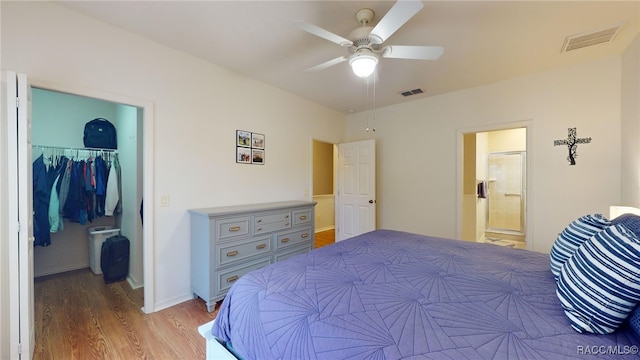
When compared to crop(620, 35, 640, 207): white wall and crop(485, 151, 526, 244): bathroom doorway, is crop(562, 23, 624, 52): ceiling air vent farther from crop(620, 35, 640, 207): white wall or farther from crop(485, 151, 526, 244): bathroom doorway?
crop(485, 151, 526, 244): bathroom doorway

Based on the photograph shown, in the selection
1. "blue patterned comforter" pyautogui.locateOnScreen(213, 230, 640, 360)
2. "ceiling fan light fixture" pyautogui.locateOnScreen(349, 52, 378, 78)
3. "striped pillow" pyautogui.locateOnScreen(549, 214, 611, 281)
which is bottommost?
"blue patterned comforter" pyautogui.locateOnScreen(213, 230, 640, 360)

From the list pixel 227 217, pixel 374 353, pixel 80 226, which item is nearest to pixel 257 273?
pixel 374 353

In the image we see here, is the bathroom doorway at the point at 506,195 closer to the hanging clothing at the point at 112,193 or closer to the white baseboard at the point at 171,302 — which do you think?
the white baseboard at the point at 171,302

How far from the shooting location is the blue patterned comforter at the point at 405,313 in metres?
0.81

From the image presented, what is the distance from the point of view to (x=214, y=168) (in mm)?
2867

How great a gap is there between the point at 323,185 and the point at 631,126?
5160 mm

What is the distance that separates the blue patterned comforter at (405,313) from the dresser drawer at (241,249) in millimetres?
1209

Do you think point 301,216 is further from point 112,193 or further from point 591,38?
point 591,38

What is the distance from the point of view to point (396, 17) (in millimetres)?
1497

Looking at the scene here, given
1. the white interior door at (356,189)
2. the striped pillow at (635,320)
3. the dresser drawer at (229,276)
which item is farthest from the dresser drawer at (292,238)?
the striped pillow at (635,320)

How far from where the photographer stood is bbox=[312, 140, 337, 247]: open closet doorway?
20.7ft

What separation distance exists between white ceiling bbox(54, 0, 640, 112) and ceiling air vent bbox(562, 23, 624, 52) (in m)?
0.06

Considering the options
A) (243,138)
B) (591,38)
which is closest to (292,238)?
(243,138)

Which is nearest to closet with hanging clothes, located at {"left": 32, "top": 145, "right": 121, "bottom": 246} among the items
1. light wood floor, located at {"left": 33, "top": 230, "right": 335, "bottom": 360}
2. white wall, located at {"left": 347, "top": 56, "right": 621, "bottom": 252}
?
light wood floor, located at {"left": 33, "top": 230, "right": 335, "bottom": 360}
